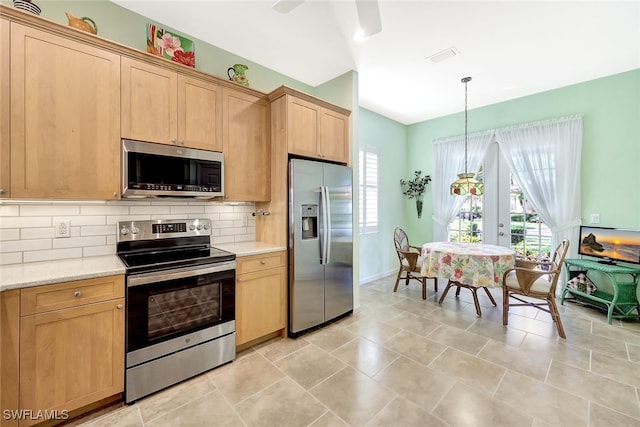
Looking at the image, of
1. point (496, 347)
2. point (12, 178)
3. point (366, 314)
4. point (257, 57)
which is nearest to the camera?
point (12, 178)

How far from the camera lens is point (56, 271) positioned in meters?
1.65

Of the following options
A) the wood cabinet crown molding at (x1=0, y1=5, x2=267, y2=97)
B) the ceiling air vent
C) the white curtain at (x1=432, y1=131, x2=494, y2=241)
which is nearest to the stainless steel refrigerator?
the wood cabinet crown molding at (x1=0, y1=5, x2=267, y2=97)

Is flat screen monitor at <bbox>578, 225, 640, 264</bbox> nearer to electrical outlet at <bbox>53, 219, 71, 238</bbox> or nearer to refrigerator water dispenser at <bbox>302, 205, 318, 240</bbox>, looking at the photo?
refrigerator water dispenser at <bbox>302, 205, 318, 240</bbox>

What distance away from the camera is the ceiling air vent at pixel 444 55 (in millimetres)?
2881

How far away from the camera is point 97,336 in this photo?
1.68 metres

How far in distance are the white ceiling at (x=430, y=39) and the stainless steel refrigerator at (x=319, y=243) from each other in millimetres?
1306

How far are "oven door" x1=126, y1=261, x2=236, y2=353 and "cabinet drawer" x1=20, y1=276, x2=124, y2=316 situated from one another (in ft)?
0.31

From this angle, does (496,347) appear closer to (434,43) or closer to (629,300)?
(629,300)

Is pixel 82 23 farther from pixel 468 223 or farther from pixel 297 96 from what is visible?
pixel 468 223

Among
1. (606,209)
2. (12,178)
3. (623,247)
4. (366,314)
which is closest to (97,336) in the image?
(12,178)

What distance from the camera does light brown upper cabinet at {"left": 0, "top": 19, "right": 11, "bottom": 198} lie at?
1.59 metres

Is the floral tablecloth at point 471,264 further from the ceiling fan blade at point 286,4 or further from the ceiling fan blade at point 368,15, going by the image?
the ceiling fan blade at point 286,4

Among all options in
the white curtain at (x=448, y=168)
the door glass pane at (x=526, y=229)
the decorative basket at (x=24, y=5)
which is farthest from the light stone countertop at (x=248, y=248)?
the door glass pane at (x=526, y=229)

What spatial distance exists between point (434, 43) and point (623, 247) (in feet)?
10.9
